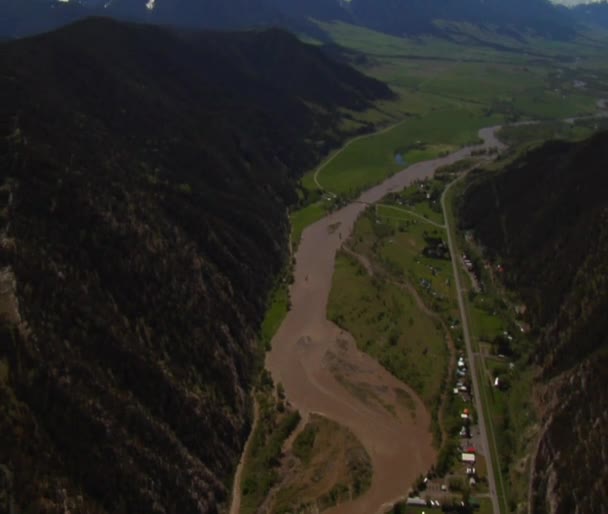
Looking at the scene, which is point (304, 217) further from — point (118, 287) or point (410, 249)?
point (118, 287)

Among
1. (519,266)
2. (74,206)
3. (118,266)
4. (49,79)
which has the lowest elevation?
(519,266)

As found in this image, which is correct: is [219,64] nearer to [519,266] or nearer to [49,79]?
[49,79]

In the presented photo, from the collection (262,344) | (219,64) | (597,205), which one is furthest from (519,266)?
(219,64)

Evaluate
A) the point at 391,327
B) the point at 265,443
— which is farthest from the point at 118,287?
the point at 391,327

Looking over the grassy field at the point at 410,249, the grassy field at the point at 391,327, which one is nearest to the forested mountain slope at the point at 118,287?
the grassy field at the point at 391,327

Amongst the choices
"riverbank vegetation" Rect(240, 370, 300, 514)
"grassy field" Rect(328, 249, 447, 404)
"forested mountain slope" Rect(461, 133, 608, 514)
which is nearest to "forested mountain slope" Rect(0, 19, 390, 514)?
"riverbank vegetation" Rect(240, 370, 300, 514)
